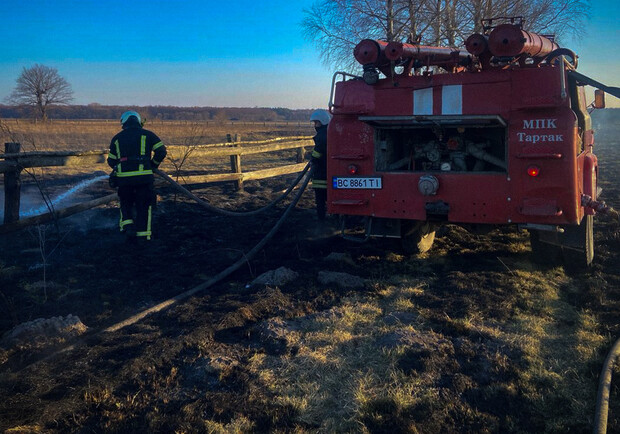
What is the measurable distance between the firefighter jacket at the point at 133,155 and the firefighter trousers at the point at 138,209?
0.14 meters

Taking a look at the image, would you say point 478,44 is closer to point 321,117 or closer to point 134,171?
point 321,117

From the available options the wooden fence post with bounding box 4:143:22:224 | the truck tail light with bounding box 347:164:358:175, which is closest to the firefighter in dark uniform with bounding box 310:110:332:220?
the truck tail light with bounding box 347:164:358:175

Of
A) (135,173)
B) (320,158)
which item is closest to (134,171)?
(135,173)

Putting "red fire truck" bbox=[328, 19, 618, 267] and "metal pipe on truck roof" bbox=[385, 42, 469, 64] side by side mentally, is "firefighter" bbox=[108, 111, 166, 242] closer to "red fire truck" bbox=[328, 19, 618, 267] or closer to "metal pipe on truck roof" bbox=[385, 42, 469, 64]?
"red fire truck" bbox=[328, 19, 618, 267]

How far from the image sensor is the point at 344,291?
17.7 ft

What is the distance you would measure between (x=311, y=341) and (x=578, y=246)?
351cm

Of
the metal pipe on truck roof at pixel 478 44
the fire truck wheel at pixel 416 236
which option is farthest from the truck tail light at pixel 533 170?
the fire truck wheel at pixel 416 236

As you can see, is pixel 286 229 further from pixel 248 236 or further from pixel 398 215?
pixel 398 215

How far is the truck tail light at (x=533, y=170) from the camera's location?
5.29 m

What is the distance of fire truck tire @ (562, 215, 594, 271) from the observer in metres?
5.78

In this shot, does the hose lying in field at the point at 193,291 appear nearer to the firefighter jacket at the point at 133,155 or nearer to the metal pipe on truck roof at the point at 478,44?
the firefighter jacket at the point at 133,155

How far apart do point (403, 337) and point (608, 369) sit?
4.57 ft

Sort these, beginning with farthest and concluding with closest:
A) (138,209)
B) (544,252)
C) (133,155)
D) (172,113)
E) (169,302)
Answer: (172,113)
(138,209)
(133,155)
(544,252)
(169,302)

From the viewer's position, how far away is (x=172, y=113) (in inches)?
3344
